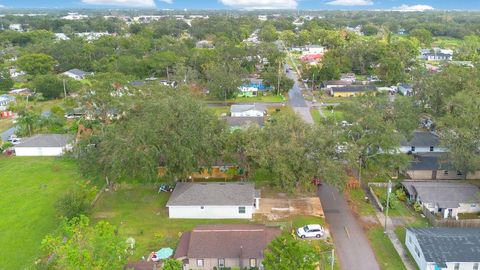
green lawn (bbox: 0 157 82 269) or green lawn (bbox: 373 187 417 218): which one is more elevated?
green lawn (bbox: 373 187 417 218)

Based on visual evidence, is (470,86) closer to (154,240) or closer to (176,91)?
(176,91)

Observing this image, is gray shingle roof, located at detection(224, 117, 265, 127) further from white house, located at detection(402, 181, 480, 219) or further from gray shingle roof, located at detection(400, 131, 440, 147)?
white house, located at detection(402, 181, 480, 219)

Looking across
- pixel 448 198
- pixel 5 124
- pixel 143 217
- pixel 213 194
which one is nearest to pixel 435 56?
pixel 448 198

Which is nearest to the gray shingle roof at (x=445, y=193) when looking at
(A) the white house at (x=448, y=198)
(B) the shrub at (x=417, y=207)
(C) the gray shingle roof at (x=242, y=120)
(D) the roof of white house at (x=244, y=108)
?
(A) the white house at (x=448, y=198)

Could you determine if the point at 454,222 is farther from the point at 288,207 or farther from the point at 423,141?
the point at 423,141

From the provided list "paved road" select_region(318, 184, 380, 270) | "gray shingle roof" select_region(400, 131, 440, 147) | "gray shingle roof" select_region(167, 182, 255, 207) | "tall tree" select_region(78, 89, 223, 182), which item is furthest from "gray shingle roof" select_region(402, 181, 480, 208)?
"tall tree" select_region(78, 89, 223, 182)

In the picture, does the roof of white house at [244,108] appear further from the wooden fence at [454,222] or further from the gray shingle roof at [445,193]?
the wooden fence at [454,222]
